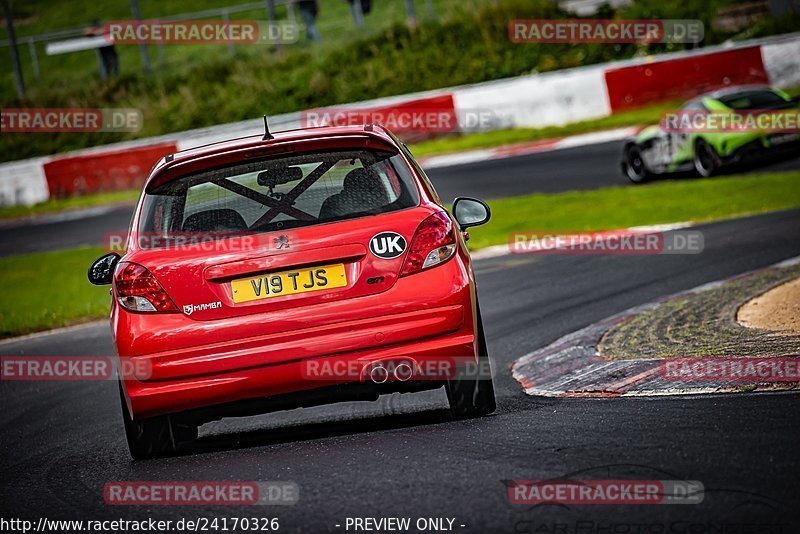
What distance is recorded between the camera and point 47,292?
56.7ft

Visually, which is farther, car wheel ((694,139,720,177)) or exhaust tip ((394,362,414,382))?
car wheel ((694,139,720,177))

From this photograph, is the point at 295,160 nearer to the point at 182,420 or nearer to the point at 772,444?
the point at 182,420

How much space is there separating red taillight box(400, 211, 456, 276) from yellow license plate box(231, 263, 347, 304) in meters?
0.35

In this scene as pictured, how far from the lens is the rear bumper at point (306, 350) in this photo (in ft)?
20.3

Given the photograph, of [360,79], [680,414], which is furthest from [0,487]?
[360,79]

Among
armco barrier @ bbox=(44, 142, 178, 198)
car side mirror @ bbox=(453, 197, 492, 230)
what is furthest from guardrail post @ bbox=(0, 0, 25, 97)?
car side mirror @ bbox=(453, 197, 492, 230)

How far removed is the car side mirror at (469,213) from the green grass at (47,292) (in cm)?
802

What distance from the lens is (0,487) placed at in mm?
6438

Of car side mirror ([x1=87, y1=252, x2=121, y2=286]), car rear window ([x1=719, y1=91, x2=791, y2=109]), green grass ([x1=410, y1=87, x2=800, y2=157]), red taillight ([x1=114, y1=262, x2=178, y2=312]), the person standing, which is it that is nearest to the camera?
red taillight ([x1=114, y1=262, x2=178, y2=312])

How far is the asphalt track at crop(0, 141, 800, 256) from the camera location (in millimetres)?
20453

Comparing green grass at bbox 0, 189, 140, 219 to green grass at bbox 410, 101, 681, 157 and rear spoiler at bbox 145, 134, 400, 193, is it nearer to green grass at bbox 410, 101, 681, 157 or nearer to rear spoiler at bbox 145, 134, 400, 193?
green grass at bbox 410, 101, 681, 157

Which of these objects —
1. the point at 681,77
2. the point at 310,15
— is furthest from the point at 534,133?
the point at 310,15

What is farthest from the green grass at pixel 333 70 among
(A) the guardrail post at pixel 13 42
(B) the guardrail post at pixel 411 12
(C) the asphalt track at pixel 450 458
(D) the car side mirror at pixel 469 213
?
(D) the car side mirror at pixel 469 213

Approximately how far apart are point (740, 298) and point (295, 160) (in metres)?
4.15
